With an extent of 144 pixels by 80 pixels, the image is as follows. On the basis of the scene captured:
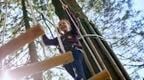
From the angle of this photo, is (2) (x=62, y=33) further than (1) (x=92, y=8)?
No

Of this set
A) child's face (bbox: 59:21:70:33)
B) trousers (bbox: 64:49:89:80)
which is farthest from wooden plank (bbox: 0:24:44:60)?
child's face (bbox: 59:21:70:33)

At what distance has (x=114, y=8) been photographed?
7332 mm

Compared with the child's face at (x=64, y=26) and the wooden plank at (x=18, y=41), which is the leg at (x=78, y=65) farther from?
the wooden plank at (x=18, y=41)

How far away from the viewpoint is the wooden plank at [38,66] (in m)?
1.62

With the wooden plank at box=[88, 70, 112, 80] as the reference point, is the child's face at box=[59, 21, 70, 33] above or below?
above

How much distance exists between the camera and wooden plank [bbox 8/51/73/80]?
1617 millimetres

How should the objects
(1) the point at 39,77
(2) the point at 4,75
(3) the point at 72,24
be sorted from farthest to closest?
(1) the point at 39,77 < (3) the point at 72,24 < (2) the point at 4,75

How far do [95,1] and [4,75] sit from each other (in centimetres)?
546

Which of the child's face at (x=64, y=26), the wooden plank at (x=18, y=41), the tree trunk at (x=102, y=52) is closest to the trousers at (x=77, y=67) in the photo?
the child's face at (x=64, y=26)

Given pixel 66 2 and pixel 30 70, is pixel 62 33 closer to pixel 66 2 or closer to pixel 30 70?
pixel 66 2

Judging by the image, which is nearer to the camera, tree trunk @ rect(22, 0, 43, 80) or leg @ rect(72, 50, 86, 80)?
leg @ rect(72, 50, 86, 80)

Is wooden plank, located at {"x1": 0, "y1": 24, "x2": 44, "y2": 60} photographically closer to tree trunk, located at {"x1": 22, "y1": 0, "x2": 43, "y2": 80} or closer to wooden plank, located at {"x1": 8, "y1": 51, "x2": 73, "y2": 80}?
wooden plank, located at {"x1": 8, "y1": 51, "x2": 73, "y2": 80}

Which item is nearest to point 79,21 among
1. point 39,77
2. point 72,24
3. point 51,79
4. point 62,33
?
point 72,24

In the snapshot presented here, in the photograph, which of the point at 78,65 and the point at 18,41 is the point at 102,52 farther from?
the point at 18,41
